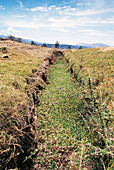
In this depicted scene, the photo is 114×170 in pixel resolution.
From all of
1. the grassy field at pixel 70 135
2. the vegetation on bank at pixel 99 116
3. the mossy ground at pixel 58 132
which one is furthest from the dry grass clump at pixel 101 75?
the mossy ground at pixel 58 132

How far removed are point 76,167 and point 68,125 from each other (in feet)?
6.48

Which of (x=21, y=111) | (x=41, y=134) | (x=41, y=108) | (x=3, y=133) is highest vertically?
(x=21, y=111)

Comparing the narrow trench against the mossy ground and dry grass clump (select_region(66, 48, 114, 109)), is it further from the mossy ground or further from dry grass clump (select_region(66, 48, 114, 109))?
dry grass clump (select_region(66, 48, 114, 109))

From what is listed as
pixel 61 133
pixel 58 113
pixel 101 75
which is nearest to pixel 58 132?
pixel 61 133

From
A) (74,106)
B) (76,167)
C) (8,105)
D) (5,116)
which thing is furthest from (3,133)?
(74,106)

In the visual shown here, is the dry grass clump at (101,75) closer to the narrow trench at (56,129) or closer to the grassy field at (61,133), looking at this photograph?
the grassy field at (61,133)

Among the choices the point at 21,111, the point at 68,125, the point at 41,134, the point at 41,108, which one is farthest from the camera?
the point at 41,108

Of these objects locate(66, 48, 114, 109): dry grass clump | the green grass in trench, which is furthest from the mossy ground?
locate(66, 48, 114, 109): dry grass clump

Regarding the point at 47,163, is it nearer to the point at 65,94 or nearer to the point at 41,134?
the point at 41,134

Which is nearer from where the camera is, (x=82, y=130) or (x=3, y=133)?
(x=3, y=133)

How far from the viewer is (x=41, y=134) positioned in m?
4.49

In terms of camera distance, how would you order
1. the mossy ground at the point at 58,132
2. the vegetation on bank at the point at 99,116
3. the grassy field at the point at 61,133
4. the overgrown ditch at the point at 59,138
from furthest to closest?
the mossy ground at the point at 58,132 → the overgrown ditch at the point at 59,138 → the grassy field at the point at 61,133 → the vegetation on bank at the point at 99,116

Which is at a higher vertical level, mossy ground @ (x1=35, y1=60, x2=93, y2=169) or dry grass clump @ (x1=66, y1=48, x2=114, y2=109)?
dry grass clump @ (x1=66, y1=48, x2=114, y2=109)

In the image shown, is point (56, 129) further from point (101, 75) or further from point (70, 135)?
point (101, 75)
